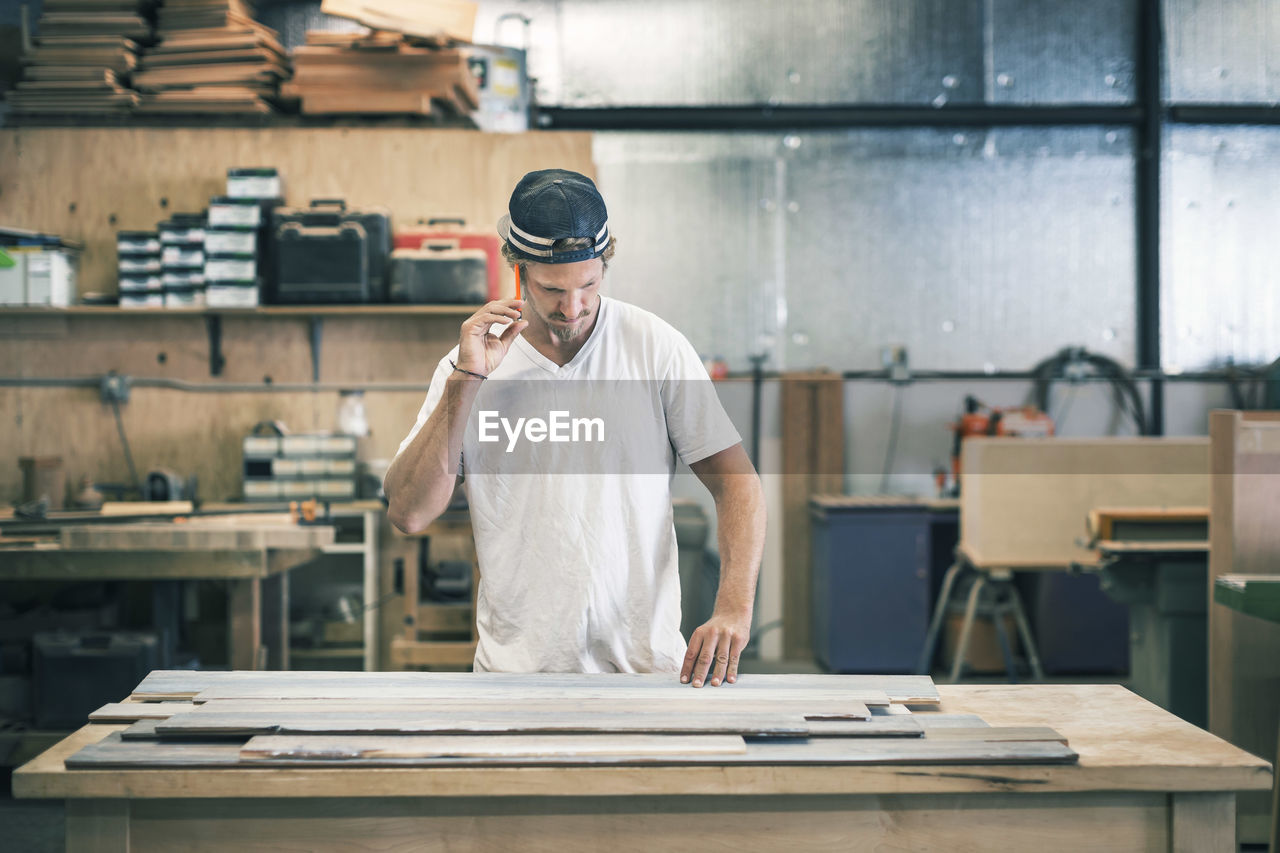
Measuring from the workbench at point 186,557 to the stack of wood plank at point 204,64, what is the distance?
6.74 feet

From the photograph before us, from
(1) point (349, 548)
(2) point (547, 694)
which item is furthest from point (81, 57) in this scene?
(2) point (547, 694)

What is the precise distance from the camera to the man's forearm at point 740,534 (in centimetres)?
149

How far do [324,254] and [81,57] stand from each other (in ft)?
4.55

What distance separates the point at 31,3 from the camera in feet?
13.6

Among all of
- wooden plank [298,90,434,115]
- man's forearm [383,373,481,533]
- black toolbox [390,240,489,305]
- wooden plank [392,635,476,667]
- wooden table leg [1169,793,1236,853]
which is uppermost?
wooden plank [298,90,434,115]

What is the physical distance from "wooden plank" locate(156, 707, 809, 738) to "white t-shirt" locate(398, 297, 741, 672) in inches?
13.6

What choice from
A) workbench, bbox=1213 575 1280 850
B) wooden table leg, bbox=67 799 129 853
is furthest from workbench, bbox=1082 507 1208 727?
wooden table leg, bbox=67 799 129 853

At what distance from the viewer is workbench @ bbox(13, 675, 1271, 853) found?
3.42 ft

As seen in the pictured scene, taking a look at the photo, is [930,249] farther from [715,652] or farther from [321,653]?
[715,652]

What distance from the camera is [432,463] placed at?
146cm

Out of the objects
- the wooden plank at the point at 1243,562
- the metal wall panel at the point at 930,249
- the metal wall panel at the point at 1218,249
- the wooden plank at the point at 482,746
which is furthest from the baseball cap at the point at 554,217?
the metal wall panel at the point at 1218,249

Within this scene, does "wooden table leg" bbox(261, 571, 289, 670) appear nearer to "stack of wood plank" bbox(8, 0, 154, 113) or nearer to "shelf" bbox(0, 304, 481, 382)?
"shelf" bbox(0, 304, 481, 382)

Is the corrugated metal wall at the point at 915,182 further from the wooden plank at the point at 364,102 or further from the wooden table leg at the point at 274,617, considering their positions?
the wooden table leg at the point at 274,617

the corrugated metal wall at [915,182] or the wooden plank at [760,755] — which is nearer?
the wooden plank at [760,755]
